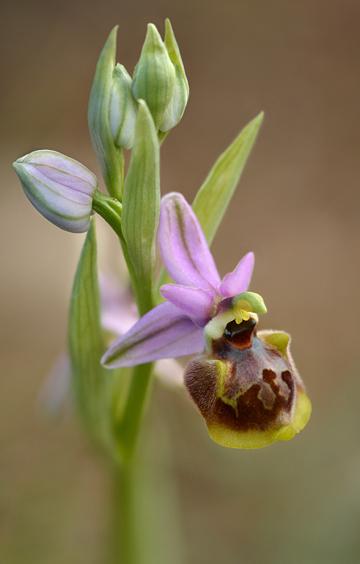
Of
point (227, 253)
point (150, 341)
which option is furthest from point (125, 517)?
point (227, 253)

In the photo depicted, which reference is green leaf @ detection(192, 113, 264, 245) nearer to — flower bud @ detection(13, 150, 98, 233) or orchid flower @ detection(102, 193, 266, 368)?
orchid flower @ detection(102, 193, 266, 368)

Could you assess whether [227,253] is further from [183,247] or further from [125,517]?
[183,247]

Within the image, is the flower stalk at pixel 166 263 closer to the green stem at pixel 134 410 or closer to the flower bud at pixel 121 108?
the flower bud at pixel 121 108

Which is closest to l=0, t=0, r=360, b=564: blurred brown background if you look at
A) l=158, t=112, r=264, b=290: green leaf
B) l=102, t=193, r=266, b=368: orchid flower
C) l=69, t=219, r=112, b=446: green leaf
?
l=69, t=219, r=112, b=446: green leaf

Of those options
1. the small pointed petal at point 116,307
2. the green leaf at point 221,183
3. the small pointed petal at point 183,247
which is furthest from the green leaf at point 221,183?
the small pointed petal at point 116,307

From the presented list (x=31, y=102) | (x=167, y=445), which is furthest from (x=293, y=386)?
(x=31, y=102)
